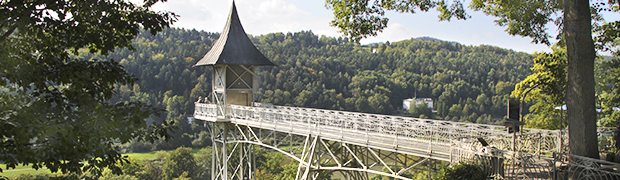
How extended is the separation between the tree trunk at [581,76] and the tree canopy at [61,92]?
7.38m

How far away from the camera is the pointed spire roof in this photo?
16.4 metres

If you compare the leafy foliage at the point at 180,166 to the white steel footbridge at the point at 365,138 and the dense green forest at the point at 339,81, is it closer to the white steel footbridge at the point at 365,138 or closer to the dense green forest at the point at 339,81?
the dense green forest at the point at 339,81

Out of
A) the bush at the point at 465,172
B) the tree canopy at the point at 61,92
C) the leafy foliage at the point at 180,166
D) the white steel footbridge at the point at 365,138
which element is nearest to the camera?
the tree canopy at the point at 61,92

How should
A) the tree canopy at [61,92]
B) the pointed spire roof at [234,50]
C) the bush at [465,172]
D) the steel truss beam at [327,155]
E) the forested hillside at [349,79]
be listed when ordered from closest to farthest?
the tree canopy at [61,92], the bush at [465,172], the steel truss beam at [327,155], the pointed spire roof at [234,50], the forested hillside at [349,79]

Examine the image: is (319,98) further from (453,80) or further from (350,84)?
(453,80)

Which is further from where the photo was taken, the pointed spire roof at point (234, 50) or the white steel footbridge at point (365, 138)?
the pointed spire roof at point (234, 50)

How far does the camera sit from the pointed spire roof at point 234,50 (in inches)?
647

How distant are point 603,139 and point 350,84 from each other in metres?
76.4

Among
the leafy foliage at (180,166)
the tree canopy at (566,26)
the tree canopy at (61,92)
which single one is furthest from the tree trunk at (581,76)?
the leafy foliage at (180,166)

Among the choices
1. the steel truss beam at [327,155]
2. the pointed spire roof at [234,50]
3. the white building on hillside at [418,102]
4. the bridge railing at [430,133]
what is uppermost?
the pointed spire roof at [234,50]

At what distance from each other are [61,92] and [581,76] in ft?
29.2

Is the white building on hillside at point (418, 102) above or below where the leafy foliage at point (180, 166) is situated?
above

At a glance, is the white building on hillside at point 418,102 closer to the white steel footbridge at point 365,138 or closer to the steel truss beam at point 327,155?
the steel truss beam at point 327,155

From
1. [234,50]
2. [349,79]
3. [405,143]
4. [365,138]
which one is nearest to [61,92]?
[365,138]
